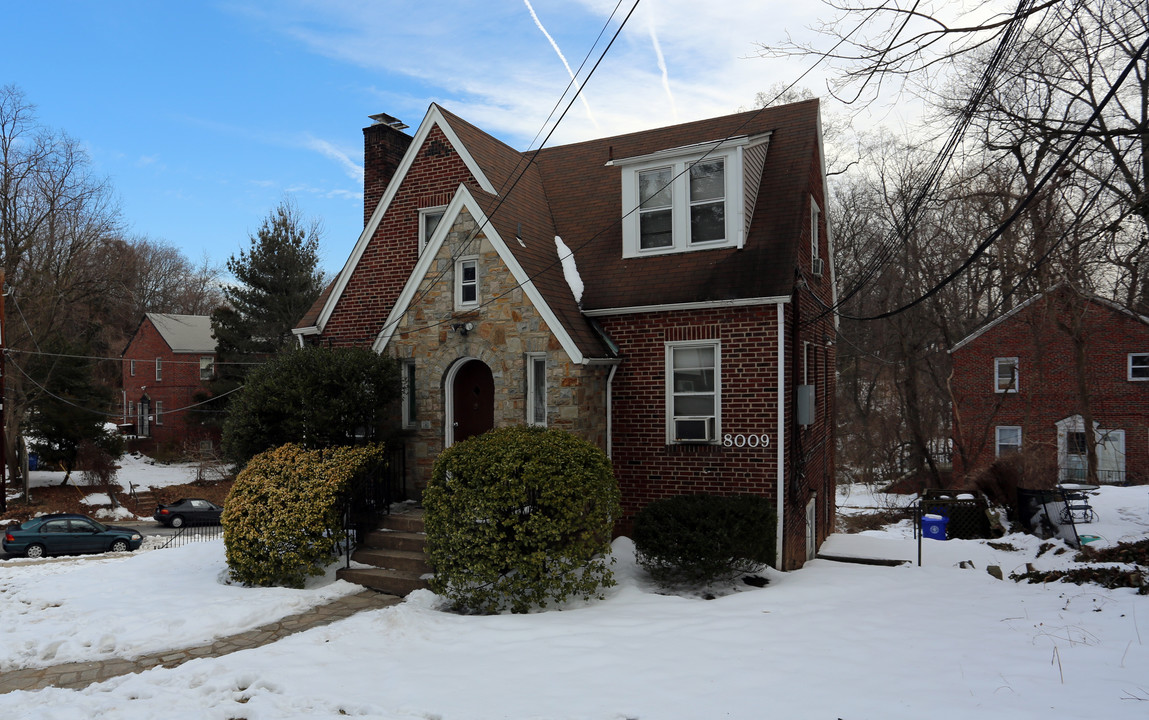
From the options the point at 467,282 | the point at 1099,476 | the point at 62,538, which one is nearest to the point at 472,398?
the point at 467,282

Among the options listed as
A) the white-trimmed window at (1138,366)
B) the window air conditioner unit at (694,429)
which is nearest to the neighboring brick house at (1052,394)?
the white-trimmed window at (1138,366)

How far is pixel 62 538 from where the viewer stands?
1973 centimetres

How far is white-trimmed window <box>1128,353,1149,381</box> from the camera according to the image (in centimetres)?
2634

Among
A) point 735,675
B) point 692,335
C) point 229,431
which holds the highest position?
point 692,335

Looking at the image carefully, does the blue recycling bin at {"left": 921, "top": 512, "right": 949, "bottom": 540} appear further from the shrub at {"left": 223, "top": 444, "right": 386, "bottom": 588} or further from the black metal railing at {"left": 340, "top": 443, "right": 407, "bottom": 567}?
the shrub at {"left": 223, "top": 444, "right": 386, "bottom": 588}

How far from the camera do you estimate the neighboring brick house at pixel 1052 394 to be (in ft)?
85.9

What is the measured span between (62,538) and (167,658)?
55.7 feet

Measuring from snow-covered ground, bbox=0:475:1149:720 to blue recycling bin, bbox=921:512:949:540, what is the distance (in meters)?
9.23

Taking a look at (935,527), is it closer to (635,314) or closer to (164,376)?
(635,314)

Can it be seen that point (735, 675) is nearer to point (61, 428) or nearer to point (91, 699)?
point (91, 699)

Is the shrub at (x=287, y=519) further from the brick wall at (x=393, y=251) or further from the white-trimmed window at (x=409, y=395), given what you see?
the brick wall at (x=393, y=251)

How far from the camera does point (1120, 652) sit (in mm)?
6109

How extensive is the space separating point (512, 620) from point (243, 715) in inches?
112

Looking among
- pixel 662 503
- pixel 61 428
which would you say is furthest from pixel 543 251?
pixel 61 428
